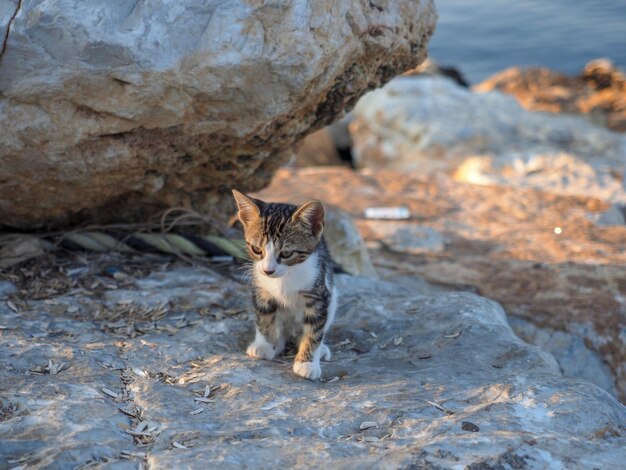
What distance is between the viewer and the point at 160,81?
191 inches

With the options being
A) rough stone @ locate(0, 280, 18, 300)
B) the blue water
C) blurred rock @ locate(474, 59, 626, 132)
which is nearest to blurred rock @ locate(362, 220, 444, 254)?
rough stone @ locate(0, 280, 18, 300)

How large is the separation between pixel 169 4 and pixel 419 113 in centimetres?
778

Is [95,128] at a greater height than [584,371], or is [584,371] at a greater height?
[95,128]

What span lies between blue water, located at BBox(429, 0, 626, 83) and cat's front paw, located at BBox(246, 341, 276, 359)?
47.9ft

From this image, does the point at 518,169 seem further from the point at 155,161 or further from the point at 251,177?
the point at 155,161

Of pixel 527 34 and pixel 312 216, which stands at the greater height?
pixel 312 216

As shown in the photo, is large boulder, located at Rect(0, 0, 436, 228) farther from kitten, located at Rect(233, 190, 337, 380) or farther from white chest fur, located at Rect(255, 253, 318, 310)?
white chest fur, located at Rect(255, 253, 318, 310)

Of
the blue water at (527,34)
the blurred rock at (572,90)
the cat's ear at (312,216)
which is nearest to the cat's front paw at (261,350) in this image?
the cat's ear at (312,216)

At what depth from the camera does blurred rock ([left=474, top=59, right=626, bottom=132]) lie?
14.8 m

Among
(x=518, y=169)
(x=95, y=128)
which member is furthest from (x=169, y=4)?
(x=518, y=169)

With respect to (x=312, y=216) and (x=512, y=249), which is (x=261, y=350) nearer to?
(x=312, y=216)

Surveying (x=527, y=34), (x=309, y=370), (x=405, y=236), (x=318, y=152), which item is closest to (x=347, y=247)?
(x=405, y=236)

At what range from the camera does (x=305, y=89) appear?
521 centimetres

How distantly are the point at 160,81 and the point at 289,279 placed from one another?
4.34 feet
